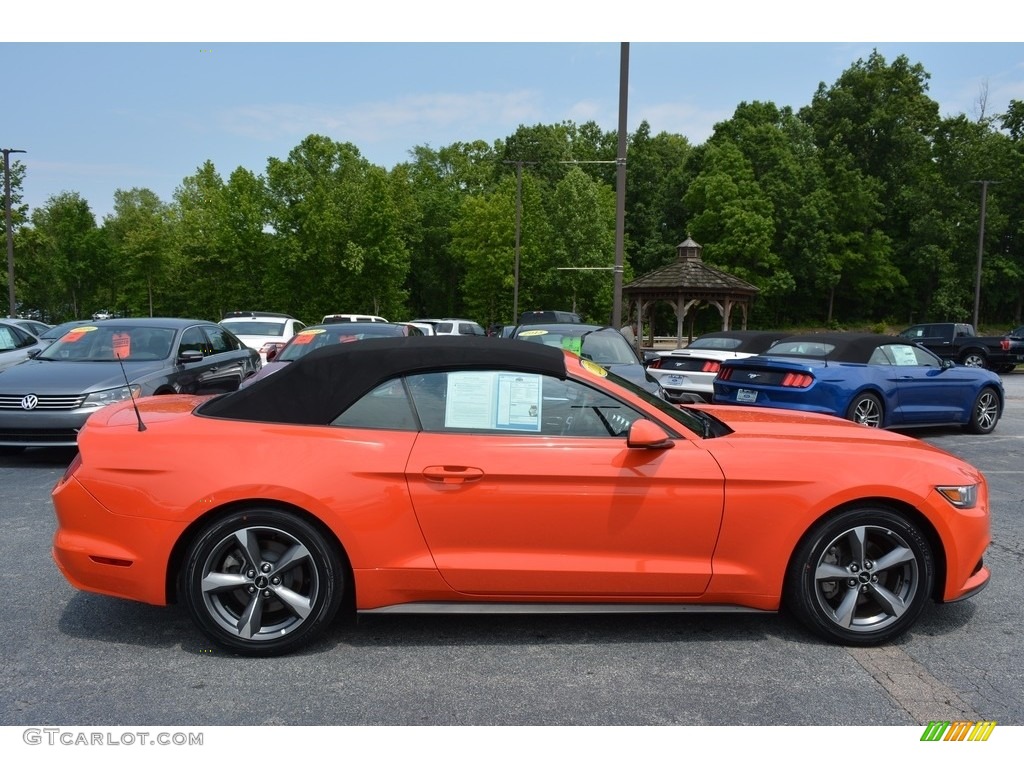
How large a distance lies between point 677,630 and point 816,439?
1226 millimetres

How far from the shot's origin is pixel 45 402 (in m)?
7.69

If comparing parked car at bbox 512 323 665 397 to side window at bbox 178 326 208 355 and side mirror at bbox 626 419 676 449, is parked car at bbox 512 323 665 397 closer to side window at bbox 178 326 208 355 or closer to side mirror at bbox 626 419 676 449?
side window at bbox 178 326 208 355

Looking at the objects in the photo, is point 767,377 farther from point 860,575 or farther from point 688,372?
point 860,575

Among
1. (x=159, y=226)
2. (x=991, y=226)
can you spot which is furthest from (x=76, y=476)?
(x=159, y=226)

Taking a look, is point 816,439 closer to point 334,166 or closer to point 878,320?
point 334,166

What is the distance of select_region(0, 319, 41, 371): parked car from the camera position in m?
11.9

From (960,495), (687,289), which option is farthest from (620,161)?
(687,289)

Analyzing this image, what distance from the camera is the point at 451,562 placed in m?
3.48

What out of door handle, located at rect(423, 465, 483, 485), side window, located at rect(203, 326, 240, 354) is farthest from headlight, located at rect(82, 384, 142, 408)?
door handle, located at rect(423, 465, 483, 485)

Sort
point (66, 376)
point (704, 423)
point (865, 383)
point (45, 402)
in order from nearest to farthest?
point (704, 423)
point (45, 402)
point (66, 376)
point (865, 383)

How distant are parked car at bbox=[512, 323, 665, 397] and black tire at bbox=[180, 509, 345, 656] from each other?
6.20m

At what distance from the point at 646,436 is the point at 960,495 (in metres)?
1.66

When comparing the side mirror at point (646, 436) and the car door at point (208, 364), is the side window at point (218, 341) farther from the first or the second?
the side mirror at point (646, 436)

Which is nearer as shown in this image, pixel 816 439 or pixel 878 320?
pixel 816 439
